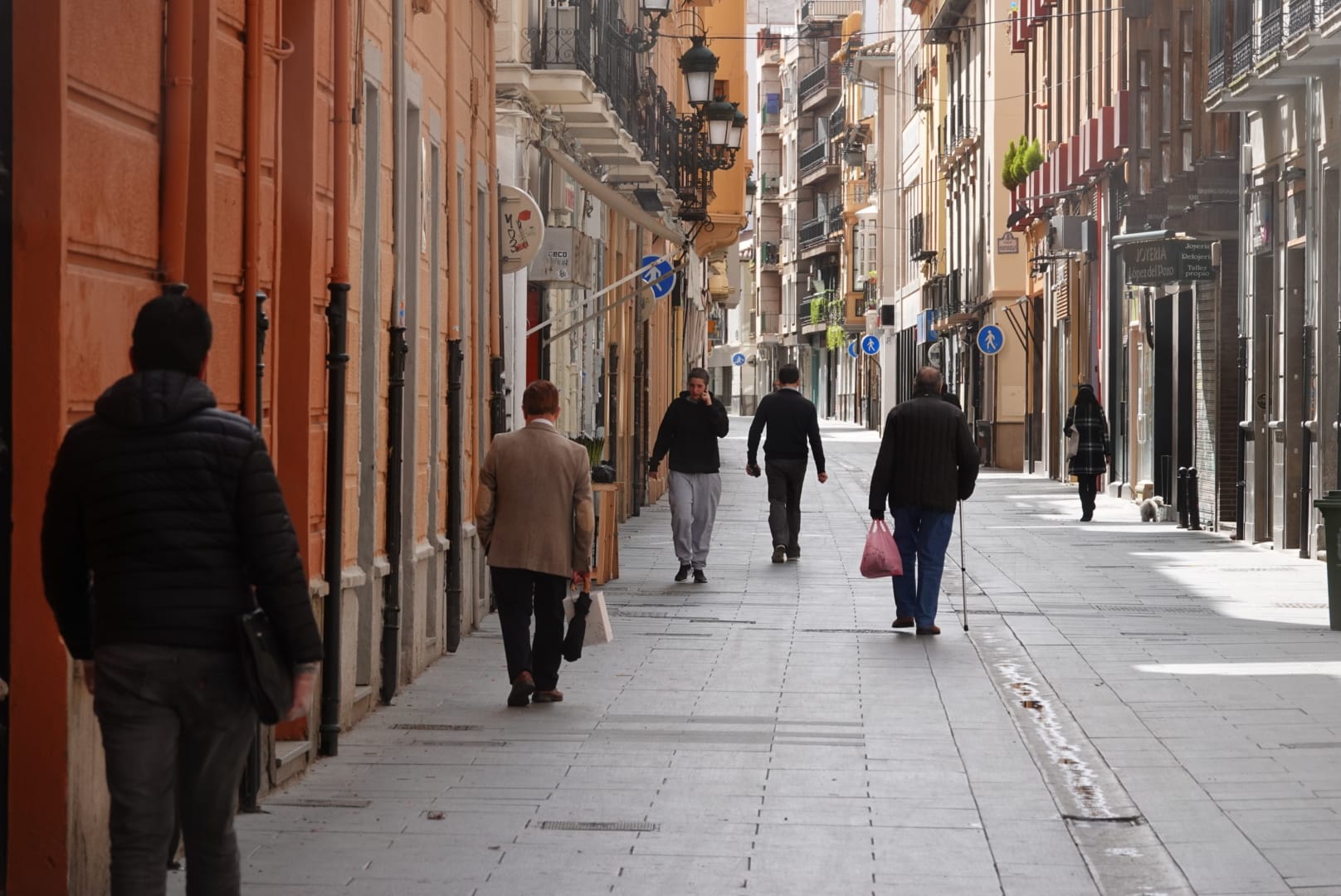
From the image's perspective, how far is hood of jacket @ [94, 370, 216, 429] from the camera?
16.8ft

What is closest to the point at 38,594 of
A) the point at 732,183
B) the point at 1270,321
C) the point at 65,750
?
the point at 65,750

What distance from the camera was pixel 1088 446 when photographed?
92.2 feet

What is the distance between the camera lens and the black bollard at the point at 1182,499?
2630 centimetres

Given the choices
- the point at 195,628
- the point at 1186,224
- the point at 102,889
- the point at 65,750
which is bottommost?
the point at 102,889

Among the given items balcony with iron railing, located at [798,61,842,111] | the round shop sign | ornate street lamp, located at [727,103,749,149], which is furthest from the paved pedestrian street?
balcony with iron railing, located at [798,61,842,111]

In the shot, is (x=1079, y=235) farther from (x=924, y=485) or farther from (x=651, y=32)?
(x=924, y=485)

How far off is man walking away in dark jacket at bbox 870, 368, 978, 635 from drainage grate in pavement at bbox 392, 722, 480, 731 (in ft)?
15.6

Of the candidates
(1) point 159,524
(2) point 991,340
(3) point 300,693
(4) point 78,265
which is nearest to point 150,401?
(1) point 159,524

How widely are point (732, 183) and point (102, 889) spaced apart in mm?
37324

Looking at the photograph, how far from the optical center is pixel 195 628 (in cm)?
518

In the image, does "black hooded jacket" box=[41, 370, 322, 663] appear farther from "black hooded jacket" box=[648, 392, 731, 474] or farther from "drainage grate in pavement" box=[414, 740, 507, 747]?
"black hooded jacket" box=[648, 392, 731, 474]

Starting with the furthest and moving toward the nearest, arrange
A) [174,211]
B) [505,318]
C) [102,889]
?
[505,318]
[174,211]
[102,889]

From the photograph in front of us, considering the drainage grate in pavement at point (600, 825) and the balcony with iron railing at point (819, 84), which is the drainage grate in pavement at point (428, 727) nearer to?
the drainage grate in pavement at point (600, 825)

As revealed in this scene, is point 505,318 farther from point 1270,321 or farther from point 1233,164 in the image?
point 1233,164
